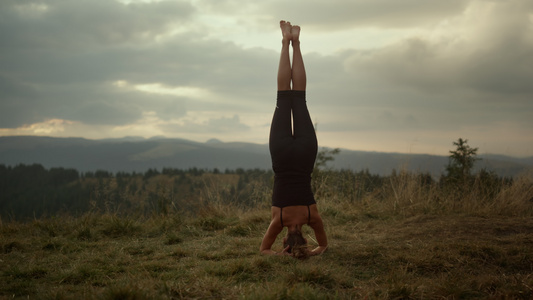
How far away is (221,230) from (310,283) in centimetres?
406

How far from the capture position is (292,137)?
16.5 ft

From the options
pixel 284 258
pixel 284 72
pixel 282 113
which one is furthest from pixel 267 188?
pixel 284 258

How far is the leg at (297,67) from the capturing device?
17.1 feet

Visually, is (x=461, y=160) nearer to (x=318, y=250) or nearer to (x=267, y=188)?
(x=267, y=188)

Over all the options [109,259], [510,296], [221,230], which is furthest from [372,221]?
[109,259]

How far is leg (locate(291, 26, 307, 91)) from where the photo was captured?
5.22m

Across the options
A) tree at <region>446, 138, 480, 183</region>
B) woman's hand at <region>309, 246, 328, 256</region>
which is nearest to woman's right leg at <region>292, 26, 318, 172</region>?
woman's hand at <region>309, 246, 328, 256</region>

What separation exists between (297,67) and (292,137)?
1.07 metres

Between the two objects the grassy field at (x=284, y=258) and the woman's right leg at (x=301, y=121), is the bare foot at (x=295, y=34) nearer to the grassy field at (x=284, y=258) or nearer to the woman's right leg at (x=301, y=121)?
the woman's right leg at (x=301, y=121)

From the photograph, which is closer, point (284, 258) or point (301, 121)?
point (284, 258)

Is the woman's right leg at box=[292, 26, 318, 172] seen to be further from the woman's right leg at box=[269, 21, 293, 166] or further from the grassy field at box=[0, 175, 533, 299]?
the grassy field at box=[0, 175, 533, 299]

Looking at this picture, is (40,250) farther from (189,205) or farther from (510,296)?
(510,296)

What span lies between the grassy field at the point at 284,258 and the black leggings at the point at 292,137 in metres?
1.26

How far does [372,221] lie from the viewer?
8.05 m
